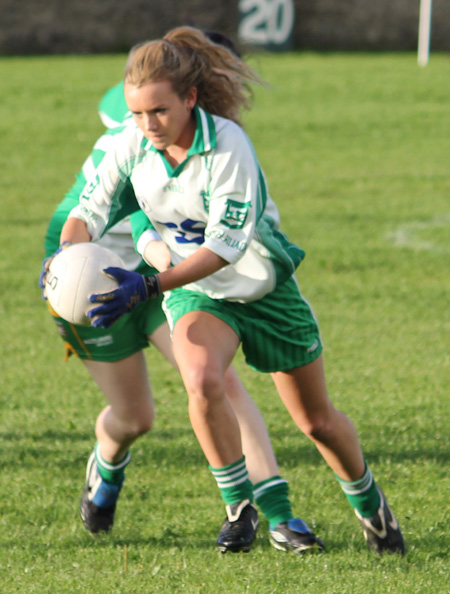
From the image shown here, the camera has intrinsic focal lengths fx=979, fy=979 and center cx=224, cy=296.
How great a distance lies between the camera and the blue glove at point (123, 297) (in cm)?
331

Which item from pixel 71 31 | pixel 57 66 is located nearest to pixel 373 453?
pixel 57 66

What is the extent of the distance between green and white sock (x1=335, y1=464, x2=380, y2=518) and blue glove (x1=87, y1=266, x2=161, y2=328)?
1.13 m

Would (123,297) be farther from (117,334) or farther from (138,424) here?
(138,424)

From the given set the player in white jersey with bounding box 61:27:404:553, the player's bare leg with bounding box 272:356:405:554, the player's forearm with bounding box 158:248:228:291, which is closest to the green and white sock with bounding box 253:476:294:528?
the player in white jersey with bounding box 61:27:404:553

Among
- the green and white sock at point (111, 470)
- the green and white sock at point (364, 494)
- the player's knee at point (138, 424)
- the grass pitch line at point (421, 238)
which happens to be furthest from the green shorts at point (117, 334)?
the grass pitch line at point (421, 238)

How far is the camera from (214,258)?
11.2ft

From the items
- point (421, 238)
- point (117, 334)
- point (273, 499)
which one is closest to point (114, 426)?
point (117, 334)

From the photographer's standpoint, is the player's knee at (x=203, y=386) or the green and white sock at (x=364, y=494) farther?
the green and white sock at (x=364, y=494)

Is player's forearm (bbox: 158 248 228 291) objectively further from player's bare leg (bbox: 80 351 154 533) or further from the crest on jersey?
player's bare leg (bbox: 80 351 154 533)

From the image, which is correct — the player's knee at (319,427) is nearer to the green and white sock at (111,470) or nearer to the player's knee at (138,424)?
the player's knee at (138,424)

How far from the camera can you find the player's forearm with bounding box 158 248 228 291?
133 inches

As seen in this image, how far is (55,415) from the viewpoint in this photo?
561cm

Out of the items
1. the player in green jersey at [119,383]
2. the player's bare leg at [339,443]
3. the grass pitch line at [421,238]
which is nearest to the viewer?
the player's bare leg at [339,443]

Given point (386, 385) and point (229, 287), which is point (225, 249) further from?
point (386, 385)
